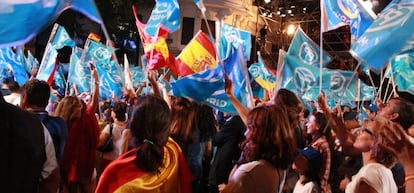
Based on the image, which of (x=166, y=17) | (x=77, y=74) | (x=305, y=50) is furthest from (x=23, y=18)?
(x=77, y=74)

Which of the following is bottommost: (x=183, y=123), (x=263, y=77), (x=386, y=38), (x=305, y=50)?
(x=263, y=77)

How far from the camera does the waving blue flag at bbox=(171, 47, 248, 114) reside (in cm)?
607

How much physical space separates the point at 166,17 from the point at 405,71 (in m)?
4.69

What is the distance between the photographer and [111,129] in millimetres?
6527

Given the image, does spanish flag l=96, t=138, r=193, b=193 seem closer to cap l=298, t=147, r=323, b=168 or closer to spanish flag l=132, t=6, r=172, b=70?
cap l=298, t=147, r=323, b=168

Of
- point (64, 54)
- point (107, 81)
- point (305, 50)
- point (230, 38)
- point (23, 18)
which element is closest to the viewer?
point (23, 18)

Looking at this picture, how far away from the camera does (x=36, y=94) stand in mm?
4082

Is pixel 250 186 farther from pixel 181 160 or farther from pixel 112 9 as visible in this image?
pixel 112 9

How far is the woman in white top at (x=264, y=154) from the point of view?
3121mm

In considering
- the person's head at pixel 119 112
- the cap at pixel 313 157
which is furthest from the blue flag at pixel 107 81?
the cap at pixel 313 157

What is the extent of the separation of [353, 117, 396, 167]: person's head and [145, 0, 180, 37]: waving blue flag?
18.5ft

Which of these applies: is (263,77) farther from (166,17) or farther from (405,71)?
(166,17)

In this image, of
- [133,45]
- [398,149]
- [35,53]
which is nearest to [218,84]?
[398,149]

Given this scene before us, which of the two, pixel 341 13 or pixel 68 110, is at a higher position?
pixel 341 13
